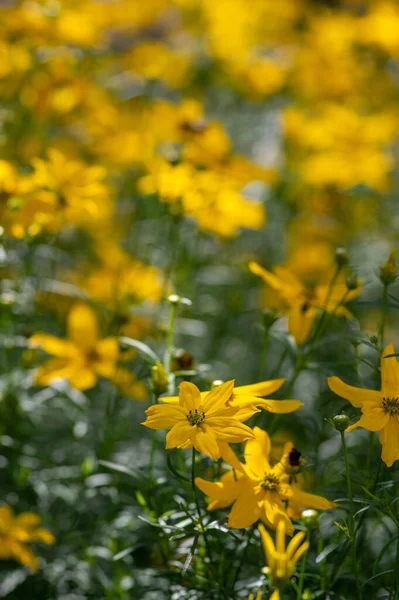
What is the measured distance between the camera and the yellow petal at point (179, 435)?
0.96 m

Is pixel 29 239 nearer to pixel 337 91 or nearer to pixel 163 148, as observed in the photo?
pixel 163 148

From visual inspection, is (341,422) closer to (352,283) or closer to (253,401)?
(253,401)

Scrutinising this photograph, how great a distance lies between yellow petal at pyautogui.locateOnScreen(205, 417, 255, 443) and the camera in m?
0.97

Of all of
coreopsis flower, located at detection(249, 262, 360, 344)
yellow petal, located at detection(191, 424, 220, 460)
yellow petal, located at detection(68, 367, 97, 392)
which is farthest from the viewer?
yellow petal, located at detection(68, 367, 97, 392)

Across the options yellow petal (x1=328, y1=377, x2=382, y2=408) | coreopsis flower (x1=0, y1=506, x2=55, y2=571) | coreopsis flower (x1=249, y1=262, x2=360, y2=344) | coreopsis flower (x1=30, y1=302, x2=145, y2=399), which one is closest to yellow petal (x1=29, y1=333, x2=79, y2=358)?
coreopsis flower (x1=30, y1=302, x2=145, y2=399)

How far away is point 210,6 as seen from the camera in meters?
3.39

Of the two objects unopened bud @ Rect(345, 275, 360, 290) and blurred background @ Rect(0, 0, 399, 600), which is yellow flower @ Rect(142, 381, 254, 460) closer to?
blurred background @ Rect(0, 0, 399, 600)

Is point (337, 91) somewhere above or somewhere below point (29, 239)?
below

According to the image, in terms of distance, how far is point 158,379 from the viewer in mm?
1123

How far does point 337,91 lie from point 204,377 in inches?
73.5

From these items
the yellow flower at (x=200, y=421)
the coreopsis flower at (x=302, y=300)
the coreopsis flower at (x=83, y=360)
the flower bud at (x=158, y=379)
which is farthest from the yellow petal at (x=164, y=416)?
the coreopsis flower at (x=83, y=360)

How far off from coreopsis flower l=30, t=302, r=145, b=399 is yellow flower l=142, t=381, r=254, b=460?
44 centimetres

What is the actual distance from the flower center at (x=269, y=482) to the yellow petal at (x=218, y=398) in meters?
0.14

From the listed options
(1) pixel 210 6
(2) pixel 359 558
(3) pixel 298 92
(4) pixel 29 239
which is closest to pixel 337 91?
(3) pixel 298 92
